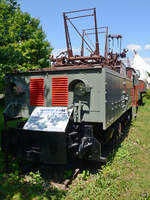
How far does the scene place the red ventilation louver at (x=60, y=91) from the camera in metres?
4.96

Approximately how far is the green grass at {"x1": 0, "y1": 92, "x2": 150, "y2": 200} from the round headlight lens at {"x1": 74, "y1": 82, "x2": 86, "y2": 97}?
71.5 inches

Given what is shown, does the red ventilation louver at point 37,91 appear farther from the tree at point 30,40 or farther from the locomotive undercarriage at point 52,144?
the tree at point 30,40

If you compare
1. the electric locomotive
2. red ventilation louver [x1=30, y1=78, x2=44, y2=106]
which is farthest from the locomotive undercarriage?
red ventilation louver [x1=30, y1=78, x2=44, y2=106]

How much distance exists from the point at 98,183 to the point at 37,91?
269 centimetres

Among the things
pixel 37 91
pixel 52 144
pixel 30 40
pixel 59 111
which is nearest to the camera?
pixel 52 144

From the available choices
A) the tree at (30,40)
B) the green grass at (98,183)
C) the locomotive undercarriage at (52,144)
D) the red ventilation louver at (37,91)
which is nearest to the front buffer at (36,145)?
the locomotive undercarriage at (52,144)

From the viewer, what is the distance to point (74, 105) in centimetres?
A: 472

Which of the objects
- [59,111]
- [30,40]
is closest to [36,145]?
[59,111]

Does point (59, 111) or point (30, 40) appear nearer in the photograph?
point (59, 111)

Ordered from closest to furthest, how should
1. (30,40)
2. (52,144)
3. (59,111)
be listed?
(52,144), (59,111), (30,40)

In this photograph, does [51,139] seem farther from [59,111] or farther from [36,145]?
[59,111]

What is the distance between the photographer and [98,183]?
14.1 ft

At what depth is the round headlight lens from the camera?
15.4 feet

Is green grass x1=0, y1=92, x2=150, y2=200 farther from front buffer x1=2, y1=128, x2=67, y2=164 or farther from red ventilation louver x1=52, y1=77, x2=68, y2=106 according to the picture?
red ventilation louver x1=52, y1=77, x2=68, y2=106
